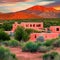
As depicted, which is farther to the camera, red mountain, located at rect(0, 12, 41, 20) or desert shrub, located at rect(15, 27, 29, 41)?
red mountain, located at rect(0, 12, 41, 20)

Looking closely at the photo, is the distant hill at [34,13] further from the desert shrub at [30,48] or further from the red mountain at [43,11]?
the desert shrub at [30,48]

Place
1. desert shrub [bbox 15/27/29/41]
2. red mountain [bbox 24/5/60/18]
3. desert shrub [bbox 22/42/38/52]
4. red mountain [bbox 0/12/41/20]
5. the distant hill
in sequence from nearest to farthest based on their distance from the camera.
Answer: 1. desert shrub [bbox 22/42/38/52]
2. desert shrub [bbox 15/27/29/41]
3. red mountain [bbox 24/5/60/18]
4. the distant hill
5. red mountain [bbox 0/12/41/20]

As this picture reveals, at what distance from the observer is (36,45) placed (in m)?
19.2

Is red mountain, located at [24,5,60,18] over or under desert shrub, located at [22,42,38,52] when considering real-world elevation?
under

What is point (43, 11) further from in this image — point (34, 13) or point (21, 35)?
point (21, 35)

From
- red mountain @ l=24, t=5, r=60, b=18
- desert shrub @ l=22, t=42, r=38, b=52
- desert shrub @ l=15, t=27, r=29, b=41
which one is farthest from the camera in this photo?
red mountain @ l=24, t=5, r=60, b=18

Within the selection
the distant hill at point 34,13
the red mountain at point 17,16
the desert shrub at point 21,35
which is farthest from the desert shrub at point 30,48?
the red mountain at point 17,16

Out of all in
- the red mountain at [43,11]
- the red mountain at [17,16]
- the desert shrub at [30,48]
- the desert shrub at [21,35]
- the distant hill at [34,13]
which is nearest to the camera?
the desert shrub at [30,48]

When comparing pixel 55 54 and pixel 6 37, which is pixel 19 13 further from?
pixel 55 54

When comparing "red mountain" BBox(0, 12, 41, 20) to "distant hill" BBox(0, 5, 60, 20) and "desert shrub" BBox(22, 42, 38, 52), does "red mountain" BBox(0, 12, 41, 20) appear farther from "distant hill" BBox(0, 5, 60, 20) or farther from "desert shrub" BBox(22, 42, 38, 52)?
"desert shrub" BBox(22, 42, 38, 52)

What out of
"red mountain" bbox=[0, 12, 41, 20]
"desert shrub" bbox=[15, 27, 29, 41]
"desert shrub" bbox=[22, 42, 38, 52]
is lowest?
"red mountain" bbox=[0, 12, 41, 20]

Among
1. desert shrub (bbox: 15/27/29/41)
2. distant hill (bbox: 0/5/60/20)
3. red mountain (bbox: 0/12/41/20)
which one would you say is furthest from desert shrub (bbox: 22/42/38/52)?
red mountain (bbox: 0/12/41/20)

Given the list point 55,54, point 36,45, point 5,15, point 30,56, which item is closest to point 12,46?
point 36,45

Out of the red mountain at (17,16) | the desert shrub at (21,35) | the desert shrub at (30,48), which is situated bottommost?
the red mountain at (17,16)
